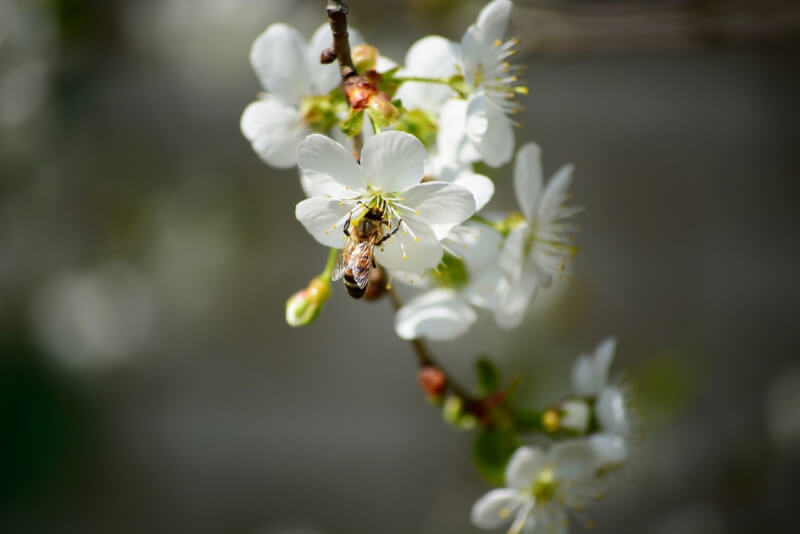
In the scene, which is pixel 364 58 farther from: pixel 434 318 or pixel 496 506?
pixel 496 506

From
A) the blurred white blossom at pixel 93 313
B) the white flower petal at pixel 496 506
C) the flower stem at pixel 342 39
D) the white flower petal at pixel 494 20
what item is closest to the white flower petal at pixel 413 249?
the flower stem at pixel 342 39

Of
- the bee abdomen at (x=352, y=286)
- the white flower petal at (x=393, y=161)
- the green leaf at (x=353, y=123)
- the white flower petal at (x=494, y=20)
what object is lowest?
the bee abdomen at (x=352, y=286)

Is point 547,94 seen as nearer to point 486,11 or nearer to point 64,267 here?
point 486,11

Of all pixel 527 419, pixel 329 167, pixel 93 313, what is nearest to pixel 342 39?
pixel 329 167

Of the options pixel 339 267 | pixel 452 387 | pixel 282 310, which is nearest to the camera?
pixel 339 267

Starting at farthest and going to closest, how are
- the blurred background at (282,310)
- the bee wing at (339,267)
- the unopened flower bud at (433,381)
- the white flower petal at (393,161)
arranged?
the blurred background at (282,310) < the unopened flower bud at (433,381) < the bee wing at (339,267) < the white flower petal at (393,161)

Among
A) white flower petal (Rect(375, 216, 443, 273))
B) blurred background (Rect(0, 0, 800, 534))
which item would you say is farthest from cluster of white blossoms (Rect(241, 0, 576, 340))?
blurred background (Rect(0, 0, 800, 534))

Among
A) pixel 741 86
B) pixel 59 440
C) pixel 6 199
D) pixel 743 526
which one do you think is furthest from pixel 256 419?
pixel 741 86

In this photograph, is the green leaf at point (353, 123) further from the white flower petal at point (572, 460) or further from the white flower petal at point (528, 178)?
the white flower petal at point (572, 460)
